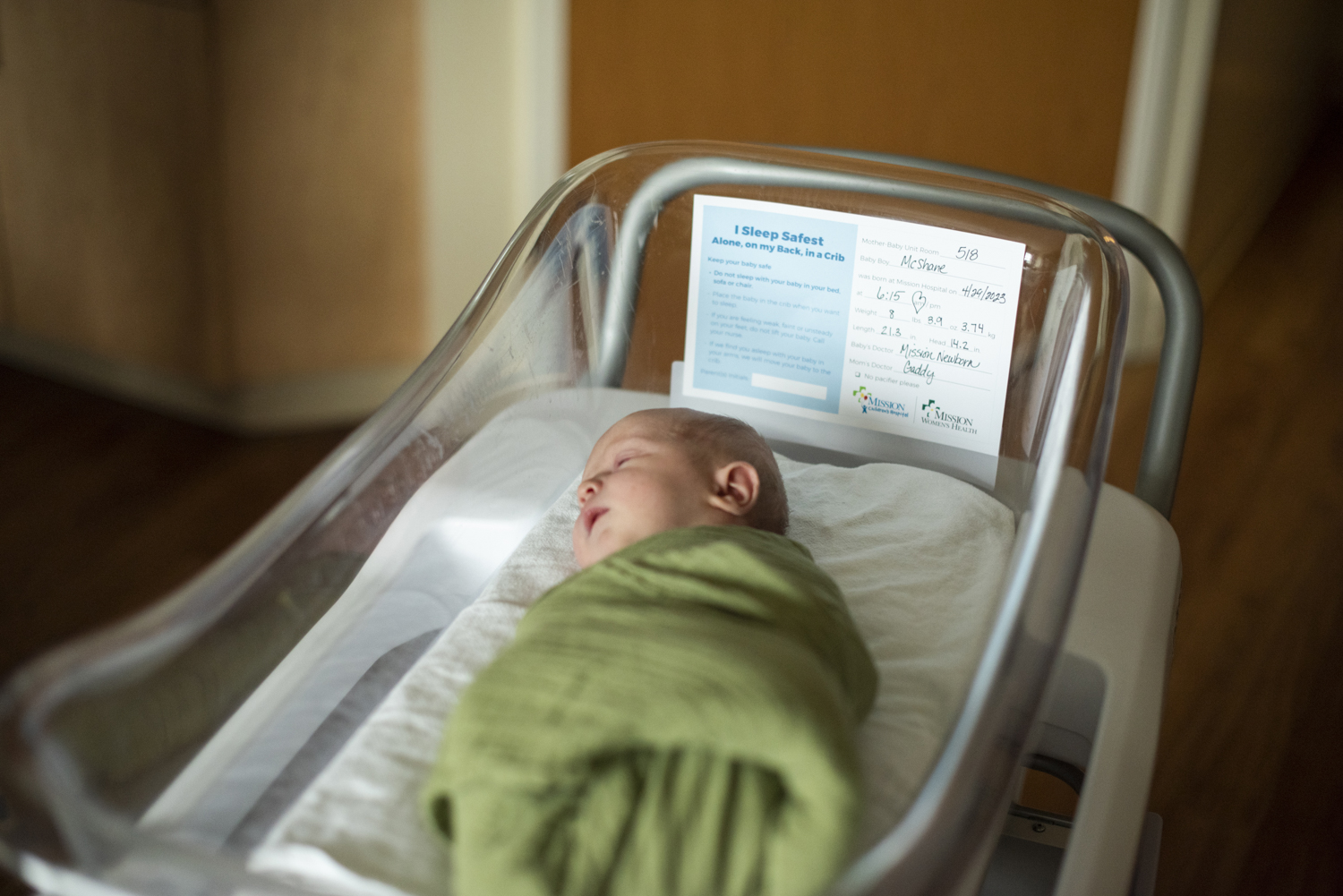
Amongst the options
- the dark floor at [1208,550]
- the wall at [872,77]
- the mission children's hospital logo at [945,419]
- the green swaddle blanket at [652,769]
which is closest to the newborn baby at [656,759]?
the green swaddle blanket at [652,769]

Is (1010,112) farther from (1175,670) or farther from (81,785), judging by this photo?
(81,785)

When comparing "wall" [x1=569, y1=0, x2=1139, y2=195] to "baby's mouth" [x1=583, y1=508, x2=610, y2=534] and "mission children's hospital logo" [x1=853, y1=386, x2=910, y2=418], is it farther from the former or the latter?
"baby's mouth" [x1=583, y1=508, x2=610, y2=534]

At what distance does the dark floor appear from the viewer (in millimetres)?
1456

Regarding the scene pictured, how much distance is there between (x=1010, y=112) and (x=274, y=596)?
195cm

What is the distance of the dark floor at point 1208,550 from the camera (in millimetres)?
1456

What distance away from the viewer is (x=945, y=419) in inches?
38.5

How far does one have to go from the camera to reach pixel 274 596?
75cm

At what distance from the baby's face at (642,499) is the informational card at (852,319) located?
0.14 meters

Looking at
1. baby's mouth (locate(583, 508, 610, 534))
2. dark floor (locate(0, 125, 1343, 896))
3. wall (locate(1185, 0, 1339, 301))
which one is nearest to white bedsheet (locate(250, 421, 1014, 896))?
baby's mouth (locate(583, 508, 610, 534))

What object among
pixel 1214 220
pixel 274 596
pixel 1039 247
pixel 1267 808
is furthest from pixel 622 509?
pixel 1214 220

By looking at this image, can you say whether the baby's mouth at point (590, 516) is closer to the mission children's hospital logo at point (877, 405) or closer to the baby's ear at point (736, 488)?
the baby's ear at point (736, 488)

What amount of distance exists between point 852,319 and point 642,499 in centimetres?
24

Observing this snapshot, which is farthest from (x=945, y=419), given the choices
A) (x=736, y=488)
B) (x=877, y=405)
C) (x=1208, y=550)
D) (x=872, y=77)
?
(x=872, y=77)

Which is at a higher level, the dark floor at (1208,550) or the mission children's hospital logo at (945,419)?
the mission children's hospital logo at (945,419)
